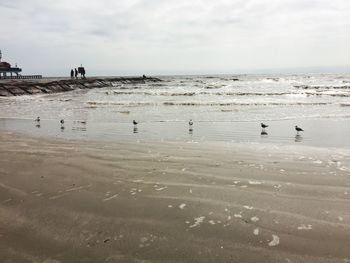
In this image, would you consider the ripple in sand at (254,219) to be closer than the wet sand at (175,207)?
No

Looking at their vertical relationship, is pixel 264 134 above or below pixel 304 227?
above

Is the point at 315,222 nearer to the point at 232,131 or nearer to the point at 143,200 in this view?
the point at 143,200

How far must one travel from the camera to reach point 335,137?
12062mm

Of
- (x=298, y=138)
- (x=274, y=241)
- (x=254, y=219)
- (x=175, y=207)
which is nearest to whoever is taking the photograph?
(x=274, y=241)

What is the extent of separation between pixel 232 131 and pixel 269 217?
874 centimetres

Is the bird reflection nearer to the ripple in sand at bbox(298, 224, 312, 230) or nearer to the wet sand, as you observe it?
the wet sand

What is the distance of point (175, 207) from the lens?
5.46 metres

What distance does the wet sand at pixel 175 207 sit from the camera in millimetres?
4172

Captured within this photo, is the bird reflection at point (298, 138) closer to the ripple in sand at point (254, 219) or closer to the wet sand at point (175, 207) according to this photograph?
the wet sand at point (175, 207)

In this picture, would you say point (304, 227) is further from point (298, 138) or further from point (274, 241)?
point (298, 138)

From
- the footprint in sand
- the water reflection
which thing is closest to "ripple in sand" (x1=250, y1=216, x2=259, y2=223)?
the footprint in sand

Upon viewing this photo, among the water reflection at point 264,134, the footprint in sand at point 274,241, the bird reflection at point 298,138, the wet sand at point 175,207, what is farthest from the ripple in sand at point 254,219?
the water reflection at point 264,134

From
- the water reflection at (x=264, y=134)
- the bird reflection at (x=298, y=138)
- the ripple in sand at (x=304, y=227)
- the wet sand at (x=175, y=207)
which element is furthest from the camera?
the water reflection at (x=264, y=134)

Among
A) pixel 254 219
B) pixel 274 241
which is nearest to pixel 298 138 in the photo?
pixel 254 219
